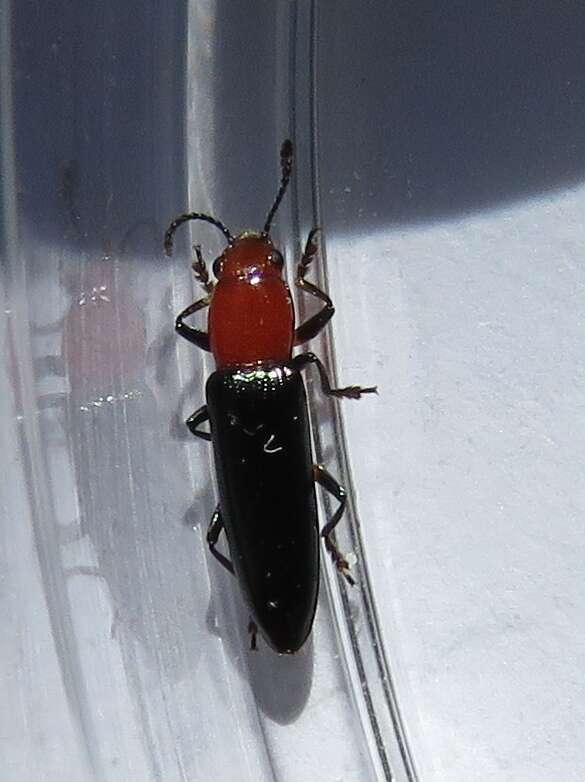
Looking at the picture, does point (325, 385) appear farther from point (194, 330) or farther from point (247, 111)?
point (247, 111)

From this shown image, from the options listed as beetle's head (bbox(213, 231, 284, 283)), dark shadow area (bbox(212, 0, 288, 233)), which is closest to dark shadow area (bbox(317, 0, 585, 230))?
dark shadow area (bbox(212, 0, 288, 233))

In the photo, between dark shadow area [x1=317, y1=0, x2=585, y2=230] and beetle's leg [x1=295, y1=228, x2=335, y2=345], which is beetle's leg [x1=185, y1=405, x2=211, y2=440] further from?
dark shadow area [x1=317, y1=0, x2=585, y2=230]

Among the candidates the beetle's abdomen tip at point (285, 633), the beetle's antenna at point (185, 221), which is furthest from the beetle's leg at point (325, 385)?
the beetle's abdomen tip at point (285, 633)

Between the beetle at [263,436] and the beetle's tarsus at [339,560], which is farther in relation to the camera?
the beetle's tarsus at [339,560]

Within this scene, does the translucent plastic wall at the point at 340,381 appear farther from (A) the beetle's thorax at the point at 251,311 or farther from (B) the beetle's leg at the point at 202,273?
(A) the beetle's thorax at the point at 251,311

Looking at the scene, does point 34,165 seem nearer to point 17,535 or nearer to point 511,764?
point 17,535

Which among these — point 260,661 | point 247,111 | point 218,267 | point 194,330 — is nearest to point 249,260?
point 218,267

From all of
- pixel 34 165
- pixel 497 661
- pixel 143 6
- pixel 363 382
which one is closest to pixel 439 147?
pixel 363 382
